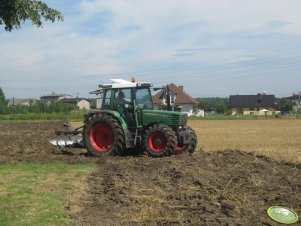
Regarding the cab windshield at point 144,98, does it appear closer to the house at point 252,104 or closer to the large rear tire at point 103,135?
the large rear tire at point 103,135

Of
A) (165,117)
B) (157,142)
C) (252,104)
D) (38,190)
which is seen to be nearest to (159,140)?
(157,142)

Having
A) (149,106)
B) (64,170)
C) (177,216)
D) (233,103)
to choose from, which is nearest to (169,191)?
(177,216)

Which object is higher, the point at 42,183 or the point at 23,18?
the point at 23,18

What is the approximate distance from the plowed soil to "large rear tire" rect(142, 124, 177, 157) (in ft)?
1.06

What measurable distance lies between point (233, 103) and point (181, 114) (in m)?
98.1

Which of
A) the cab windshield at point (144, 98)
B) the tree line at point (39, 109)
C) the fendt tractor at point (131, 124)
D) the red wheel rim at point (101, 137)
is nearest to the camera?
the fendt tractor at point (131, 124)

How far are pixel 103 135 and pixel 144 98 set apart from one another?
1764 millimetres

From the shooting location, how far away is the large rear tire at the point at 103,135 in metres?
14.1

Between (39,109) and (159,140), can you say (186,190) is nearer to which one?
(159,140)

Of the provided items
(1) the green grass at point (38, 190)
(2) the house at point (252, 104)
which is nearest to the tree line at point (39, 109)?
(2) the house at point (252, 104)

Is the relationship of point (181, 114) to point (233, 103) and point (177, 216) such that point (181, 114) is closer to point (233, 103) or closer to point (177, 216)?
point (177, 216)

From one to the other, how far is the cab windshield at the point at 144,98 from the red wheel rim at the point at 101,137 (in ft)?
4.31

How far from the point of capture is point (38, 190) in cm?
882

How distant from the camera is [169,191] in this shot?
887 cm
